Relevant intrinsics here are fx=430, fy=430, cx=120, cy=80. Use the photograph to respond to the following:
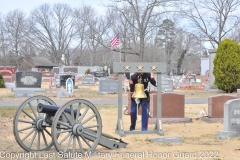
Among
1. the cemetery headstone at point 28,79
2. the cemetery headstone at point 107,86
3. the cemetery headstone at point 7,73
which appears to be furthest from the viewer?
the cemetery headstone at point 7,73

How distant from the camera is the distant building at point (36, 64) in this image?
81.8 meters

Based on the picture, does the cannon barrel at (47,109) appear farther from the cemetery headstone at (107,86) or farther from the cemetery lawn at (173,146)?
the cemetery headstone at (107,86)

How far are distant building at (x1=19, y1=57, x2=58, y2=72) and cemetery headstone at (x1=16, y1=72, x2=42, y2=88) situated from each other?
53.7 m

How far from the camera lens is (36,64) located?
8706cm

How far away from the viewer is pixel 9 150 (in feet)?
26.2

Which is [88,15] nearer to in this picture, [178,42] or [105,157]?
[178,42]

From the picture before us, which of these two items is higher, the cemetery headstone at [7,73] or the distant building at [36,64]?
the distant building at [36,64]

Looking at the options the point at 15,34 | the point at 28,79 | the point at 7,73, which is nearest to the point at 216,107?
the point at 28,79

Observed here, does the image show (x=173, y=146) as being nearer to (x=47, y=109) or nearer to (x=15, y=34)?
(x=47, y=109)

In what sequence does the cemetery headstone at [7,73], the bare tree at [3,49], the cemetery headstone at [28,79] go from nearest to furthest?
1. the cemetery headstone at [28,79]
2. the cemetery headstone at [7,73]
3. the bare tree at [3,49]

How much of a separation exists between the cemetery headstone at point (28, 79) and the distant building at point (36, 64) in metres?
53.7

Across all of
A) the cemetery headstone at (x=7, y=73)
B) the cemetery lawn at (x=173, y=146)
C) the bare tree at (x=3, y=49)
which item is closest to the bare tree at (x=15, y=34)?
the bare tree at (x=3, y=49)

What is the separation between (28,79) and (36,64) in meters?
61.6

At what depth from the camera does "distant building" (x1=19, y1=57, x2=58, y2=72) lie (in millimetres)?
Answer: 81850
